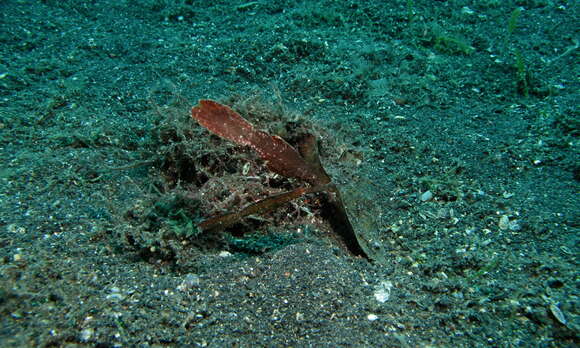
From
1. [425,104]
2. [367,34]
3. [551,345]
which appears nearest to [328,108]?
[425,104]

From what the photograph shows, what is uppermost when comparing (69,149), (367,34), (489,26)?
(489,26)

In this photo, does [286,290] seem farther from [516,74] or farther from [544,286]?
[516,74]

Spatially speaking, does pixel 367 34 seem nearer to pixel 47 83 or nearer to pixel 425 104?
pixel 425 104

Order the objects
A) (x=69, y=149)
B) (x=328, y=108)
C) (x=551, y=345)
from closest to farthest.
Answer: (x=551, y=345), (x=69, y=149), (x=328, y=108)

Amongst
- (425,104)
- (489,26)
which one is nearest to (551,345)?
(425,104)

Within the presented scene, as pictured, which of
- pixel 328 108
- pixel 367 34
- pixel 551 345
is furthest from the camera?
pixel 367 34

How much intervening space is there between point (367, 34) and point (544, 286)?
447cm

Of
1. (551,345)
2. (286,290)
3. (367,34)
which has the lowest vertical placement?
(286,290)

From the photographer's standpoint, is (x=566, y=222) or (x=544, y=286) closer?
(x=544, y=286)

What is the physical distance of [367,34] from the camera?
5.61 m

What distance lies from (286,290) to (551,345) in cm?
153

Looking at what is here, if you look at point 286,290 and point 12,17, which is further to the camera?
point 12,17

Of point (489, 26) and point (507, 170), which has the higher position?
point (489, 26)

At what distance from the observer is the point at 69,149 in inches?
140
